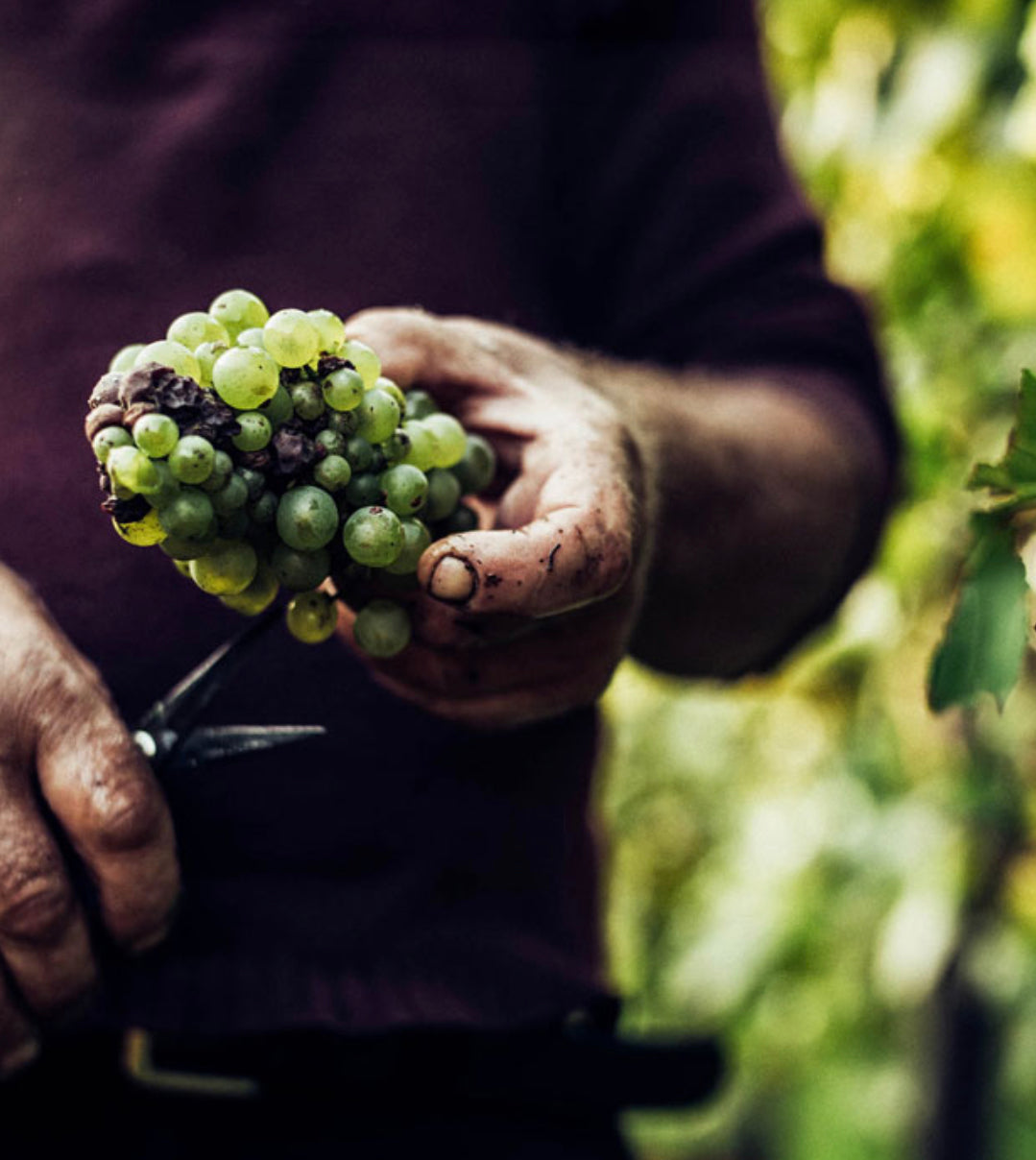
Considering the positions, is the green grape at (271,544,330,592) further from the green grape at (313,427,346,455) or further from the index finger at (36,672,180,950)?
the index finger at (36,672,180,950)

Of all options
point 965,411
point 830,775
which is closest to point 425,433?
point 965,411

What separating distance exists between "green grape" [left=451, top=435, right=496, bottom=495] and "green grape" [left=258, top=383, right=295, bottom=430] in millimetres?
162

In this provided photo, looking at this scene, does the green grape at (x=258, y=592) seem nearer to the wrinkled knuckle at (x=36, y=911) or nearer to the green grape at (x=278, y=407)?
the green grape at (x=278, y=407)

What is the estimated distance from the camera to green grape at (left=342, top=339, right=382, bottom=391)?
0.74m

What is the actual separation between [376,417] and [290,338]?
7 centimetres

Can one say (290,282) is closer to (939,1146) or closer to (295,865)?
(295,865)

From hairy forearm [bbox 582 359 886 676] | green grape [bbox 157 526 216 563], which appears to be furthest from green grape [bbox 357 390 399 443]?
hairy forearm [bbox 582 359 886 676]

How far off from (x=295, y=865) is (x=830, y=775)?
152 cm

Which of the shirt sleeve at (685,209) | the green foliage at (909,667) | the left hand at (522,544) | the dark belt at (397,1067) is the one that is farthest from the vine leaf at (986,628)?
the green foliage at (909,667)

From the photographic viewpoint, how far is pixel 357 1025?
1049 mm

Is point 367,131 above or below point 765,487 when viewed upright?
above

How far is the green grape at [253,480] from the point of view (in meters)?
0.70

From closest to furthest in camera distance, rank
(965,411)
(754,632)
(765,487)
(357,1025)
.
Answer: (357,1025) < (765,487) < (754,632) < (965,411)

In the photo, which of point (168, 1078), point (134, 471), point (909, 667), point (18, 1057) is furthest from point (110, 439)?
point (909, 667)
